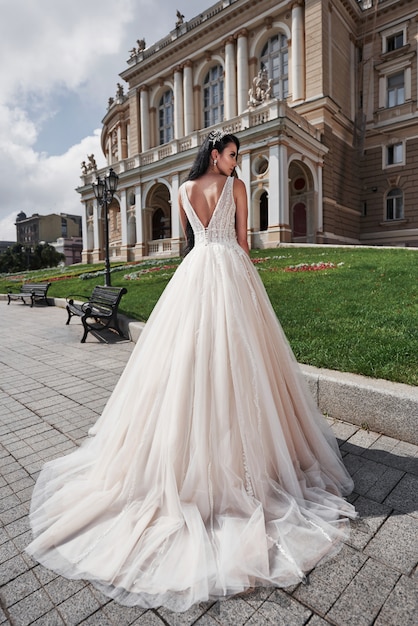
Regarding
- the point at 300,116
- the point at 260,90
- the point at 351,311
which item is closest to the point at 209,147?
the point at 351,311

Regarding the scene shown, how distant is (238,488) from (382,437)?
169 cm

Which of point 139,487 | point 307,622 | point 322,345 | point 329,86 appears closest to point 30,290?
point 322,345

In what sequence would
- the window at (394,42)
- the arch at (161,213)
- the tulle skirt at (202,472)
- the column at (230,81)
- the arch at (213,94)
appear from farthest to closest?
1. the arch at (161,213)
2. the arch at (213,94)
3. the column at (230,81)
4. the window at (394,42)
5. the tulle skirt at (202,472)

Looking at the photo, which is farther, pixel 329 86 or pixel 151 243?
pixel 151 243

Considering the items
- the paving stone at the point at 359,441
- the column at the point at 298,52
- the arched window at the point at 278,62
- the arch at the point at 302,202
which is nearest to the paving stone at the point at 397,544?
the paving stone at the point at 359,441

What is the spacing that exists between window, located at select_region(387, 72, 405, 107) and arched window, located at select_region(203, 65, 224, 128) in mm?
12474

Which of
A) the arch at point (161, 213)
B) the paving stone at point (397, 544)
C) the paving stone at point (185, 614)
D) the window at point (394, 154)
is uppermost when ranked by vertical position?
the window at point (394, 154)

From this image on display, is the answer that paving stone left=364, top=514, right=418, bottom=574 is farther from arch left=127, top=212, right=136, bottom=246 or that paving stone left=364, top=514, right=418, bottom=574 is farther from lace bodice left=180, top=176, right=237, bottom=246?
arch left=127, top=212, right=136, bottom=246

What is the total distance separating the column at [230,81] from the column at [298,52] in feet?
16.8

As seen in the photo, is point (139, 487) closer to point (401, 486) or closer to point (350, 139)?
point (401, 486)

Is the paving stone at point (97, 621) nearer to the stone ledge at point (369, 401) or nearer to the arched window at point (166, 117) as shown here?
the stone ledge at point (369, 401)

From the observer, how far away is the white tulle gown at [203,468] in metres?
1.83

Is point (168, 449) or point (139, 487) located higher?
point (168, 449)

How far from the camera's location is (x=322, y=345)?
4.61m
